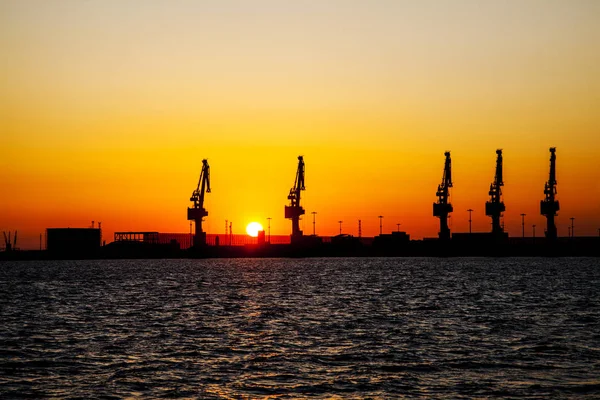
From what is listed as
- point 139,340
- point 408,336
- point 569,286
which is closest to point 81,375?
point 139,340

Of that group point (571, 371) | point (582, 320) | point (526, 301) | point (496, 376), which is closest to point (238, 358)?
point (496, 376)

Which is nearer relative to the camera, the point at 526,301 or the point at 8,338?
the point at 8,338

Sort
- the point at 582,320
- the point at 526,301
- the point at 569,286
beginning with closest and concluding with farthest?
1. the point at 582,320
2. the point at 526,301
3. the point at 569,286

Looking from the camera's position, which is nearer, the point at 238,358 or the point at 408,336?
the point at 238,358

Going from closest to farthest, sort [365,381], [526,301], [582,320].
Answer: [365,381]
[582,320]
[526,301]

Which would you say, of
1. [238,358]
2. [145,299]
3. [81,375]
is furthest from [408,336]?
[145,299]

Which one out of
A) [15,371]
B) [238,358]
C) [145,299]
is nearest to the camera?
[15,371]

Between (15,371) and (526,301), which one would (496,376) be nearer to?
(15,371)

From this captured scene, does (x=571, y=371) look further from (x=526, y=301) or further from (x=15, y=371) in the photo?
(x=526, y=301)

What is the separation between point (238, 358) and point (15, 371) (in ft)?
28.4

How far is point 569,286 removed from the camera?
278ft

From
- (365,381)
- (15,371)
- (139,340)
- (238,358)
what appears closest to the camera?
(365,381)

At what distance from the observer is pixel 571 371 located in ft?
100

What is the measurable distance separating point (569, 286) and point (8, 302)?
5372 cm
